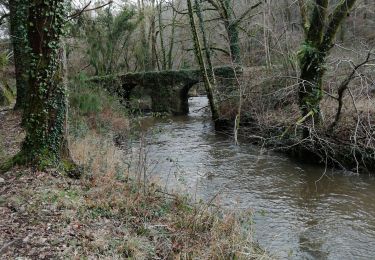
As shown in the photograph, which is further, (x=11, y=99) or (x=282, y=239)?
(x=11, y=99)

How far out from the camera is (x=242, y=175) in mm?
9961

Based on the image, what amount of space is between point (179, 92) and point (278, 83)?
10.2 m

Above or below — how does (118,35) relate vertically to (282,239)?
above

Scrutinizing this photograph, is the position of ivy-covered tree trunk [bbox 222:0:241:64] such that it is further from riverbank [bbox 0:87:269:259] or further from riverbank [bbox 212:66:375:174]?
riverbank [bbox 0:87:269:259]

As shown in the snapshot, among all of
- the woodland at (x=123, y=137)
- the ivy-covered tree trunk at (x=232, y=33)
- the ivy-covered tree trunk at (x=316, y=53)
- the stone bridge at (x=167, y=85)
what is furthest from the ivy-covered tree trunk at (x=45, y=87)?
the stone bridge at (x=167, y=85)

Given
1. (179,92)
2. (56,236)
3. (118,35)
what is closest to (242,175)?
(56,236)

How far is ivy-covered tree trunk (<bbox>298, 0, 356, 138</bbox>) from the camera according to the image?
33.5ft

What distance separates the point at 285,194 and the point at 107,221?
15.7ft

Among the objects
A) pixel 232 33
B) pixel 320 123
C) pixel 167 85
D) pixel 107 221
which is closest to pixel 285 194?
pixel 320 123

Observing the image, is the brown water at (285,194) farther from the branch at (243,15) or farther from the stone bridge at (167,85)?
the stone bridge at (167,85)

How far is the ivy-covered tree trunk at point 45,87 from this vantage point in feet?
19.3

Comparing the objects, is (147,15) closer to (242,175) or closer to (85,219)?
(242,175)

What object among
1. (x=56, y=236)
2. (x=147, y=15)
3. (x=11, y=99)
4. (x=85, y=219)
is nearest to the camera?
(x=56, y=236)

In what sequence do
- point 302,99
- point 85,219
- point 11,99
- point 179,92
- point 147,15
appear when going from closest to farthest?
1. point 85,219
2. point 302,99
3. point 11,99
4. point 179,92
5. point 147,15
